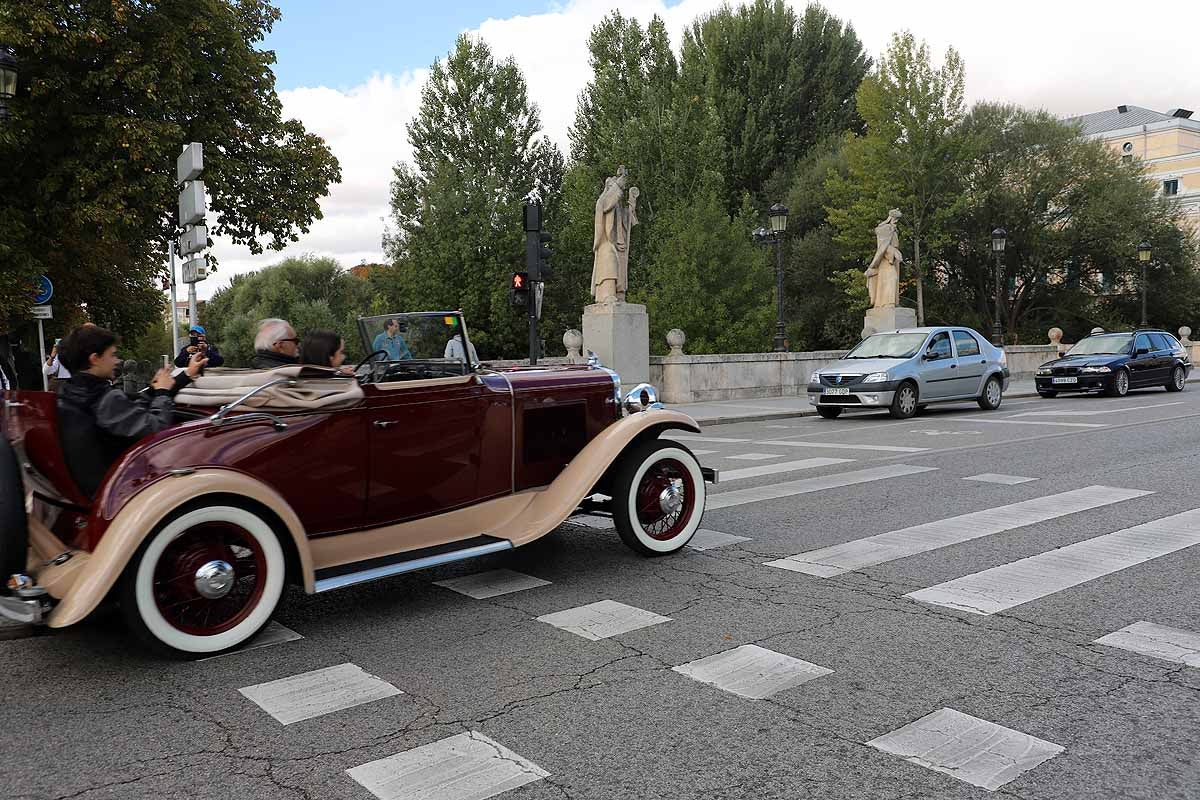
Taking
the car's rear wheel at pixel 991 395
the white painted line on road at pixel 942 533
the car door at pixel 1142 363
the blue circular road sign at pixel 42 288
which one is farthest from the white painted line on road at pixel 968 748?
the car door at pixel 1142 363

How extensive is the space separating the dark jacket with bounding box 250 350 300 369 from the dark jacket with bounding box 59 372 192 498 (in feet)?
Answer: 2.50

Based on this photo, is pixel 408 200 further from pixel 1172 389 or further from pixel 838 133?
pixel 1172 389

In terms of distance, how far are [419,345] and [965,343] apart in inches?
569

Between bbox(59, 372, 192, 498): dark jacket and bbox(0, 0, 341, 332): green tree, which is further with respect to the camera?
bbox(0, 0, 341, 332): green tree

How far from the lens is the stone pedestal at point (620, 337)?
1962 cm

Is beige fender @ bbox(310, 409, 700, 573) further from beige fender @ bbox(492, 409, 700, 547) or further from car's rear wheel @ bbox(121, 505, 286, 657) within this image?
car's rear wheel @ bbox(121, 505, 286, 657)

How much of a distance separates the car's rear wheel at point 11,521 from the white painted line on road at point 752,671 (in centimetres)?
283

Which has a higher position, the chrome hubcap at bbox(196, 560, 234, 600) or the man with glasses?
the man with glasses

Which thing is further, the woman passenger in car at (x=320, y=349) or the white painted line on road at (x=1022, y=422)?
the white painted line on road at (x=1022, y=422)

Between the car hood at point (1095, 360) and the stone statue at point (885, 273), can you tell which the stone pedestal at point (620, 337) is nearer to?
the stone statue at point (885, 273)

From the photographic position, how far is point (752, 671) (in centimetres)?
378

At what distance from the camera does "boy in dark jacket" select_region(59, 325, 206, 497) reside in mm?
4301

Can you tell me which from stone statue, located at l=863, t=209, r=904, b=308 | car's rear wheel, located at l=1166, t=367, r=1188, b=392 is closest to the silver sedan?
car's rear wheel, located at l=1166, t=367, r=1188, b=392

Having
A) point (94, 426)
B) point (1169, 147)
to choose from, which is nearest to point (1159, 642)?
point (94, 426)
